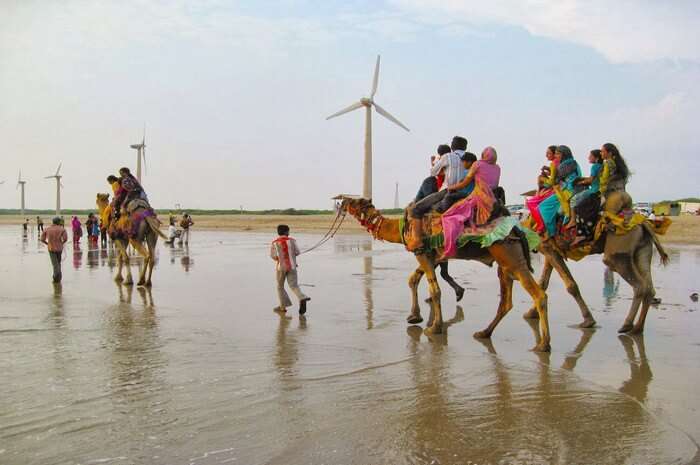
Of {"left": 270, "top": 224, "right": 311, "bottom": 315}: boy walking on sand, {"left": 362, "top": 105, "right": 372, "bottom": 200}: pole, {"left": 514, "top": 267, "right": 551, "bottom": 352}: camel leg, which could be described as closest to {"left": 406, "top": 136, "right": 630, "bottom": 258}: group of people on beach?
{"left": 514, "top": 267, "right": 551, "bottom": 352}: camel leg

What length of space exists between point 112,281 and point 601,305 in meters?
11.1

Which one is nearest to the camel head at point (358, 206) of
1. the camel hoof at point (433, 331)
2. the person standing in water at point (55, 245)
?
the camel hoof at point (433, 331)

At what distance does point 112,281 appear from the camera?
55.9ft

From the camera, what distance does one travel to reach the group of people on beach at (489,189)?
31.8 feet

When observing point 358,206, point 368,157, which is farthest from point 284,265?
point 368,157

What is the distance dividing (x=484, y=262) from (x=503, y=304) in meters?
0.72

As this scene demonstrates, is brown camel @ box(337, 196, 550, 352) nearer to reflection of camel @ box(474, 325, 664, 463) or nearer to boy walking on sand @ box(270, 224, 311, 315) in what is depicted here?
boy walking on sand @ box(270, 224, 311, 315)

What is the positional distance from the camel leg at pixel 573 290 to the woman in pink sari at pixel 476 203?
2.33 metres

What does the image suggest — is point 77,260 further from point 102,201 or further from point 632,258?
point 632,258

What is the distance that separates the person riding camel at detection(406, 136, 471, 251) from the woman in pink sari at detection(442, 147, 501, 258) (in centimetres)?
29

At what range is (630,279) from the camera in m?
10.6

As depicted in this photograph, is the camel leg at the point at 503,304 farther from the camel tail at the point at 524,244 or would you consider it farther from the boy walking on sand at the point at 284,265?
the boy walking on sand at the point at 284,265

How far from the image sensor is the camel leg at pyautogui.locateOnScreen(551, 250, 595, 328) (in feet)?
35.3

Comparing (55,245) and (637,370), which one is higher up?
(55,245)
